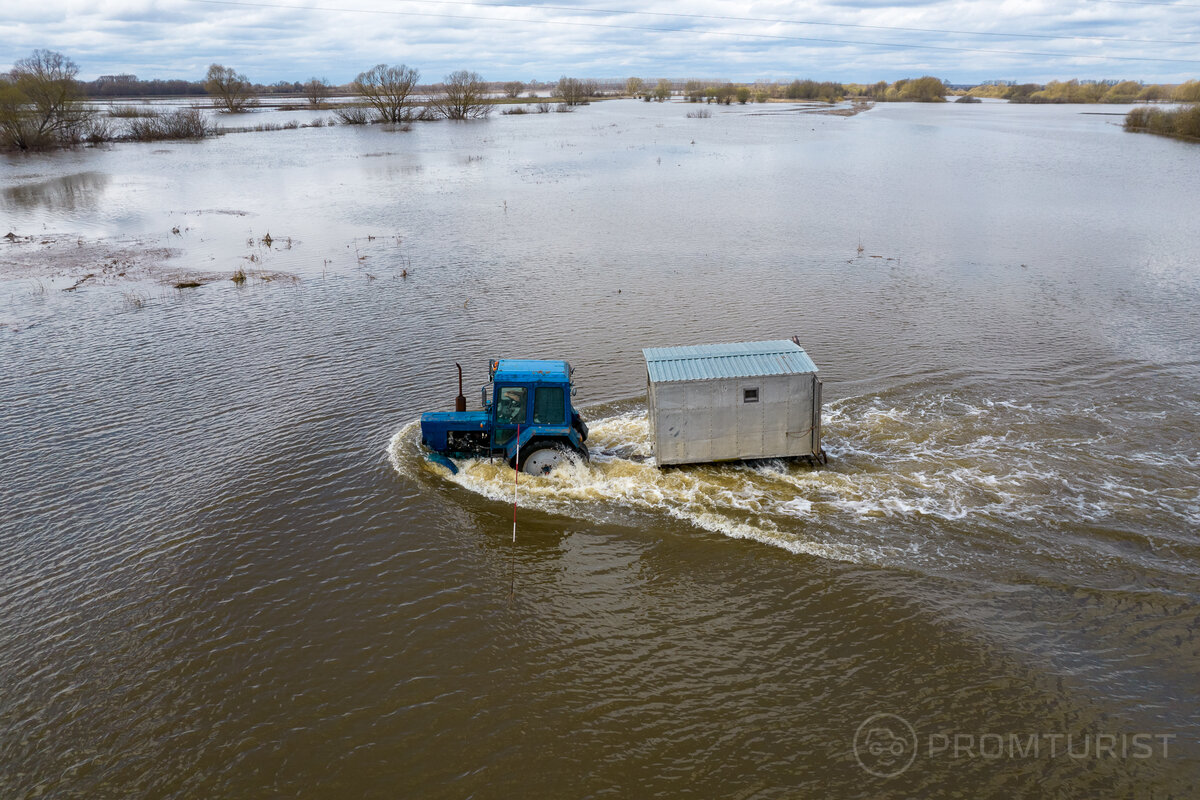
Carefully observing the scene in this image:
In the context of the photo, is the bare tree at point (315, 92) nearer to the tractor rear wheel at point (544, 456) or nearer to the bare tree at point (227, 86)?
the bare tree at point (227, 86)

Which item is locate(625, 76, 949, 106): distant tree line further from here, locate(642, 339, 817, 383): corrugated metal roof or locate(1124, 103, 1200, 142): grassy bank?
locate(642, 339, 817, 383): corrugated metal roof

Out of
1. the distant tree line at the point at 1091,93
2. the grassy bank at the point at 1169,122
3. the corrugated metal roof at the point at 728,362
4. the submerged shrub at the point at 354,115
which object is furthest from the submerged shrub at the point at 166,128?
the distant tree line at the point at 1091,93

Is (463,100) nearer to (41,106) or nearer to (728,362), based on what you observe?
(41,106)

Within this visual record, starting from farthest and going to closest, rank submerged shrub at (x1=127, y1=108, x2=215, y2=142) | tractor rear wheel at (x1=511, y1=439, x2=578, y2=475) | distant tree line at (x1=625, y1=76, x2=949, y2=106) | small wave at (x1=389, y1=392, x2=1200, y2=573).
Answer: distant tree line at (x1=625, y1=76, x2=949, y2=106) < submerged shrub at (x1=127, y1=108, x2=215, y2=142) < tractor rear wheel at (x1=511, y1=439, x2=578, y2=475) < small wave at (x1=389, y1=392, x2=1200, y2=573)

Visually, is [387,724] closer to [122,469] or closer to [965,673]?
[965,673]

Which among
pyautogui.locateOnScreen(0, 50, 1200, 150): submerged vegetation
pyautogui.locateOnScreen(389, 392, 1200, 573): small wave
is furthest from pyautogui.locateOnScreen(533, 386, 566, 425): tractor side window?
pyautogui.locateOnScreen(0, 50, 1200, 150): submerged vegetation

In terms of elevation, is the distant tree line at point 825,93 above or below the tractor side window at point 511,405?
above
